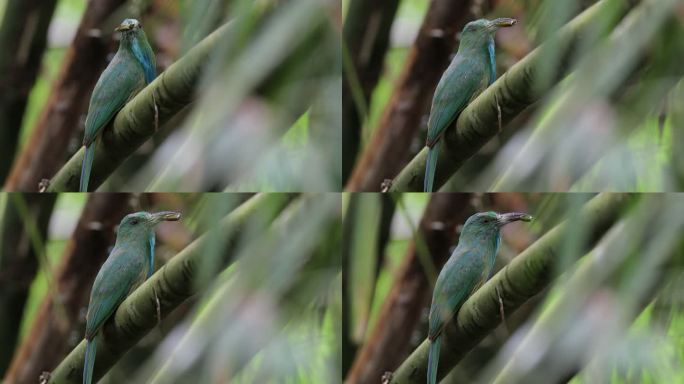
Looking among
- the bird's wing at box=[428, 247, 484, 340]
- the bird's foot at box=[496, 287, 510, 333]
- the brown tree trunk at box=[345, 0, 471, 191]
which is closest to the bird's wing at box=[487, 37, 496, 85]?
the brown tree trunk at box=[345, 0, 471, 191]

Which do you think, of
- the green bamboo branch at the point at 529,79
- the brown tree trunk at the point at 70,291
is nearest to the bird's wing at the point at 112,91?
the brown tree trunk at the point at 70,291

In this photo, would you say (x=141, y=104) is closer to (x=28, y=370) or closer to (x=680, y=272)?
(x=28, y=370)

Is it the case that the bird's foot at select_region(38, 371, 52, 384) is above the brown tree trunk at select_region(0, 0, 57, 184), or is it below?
below

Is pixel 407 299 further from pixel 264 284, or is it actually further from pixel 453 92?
pixel 453 92

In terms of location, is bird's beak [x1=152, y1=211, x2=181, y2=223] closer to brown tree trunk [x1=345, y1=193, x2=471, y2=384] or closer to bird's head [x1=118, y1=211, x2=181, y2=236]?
bird's head [x1=118, y1=211, x2=181, y2=236]

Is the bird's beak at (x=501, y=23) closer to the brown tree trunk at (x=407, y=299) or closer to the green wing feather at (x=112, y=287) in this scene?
the brown tree trunk at (x=407, y=299)

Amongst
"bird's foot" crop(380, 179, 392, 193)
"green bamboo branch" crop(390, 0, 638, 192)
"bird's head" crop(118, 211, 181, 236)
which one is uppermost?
"green bamboo branch" crop(390, 0, 638, 192)

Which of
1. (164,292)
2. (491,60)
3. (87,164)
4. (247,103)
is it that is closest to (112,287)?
(164,292)

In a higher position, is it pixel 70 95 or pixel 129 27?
pixel 129 27
